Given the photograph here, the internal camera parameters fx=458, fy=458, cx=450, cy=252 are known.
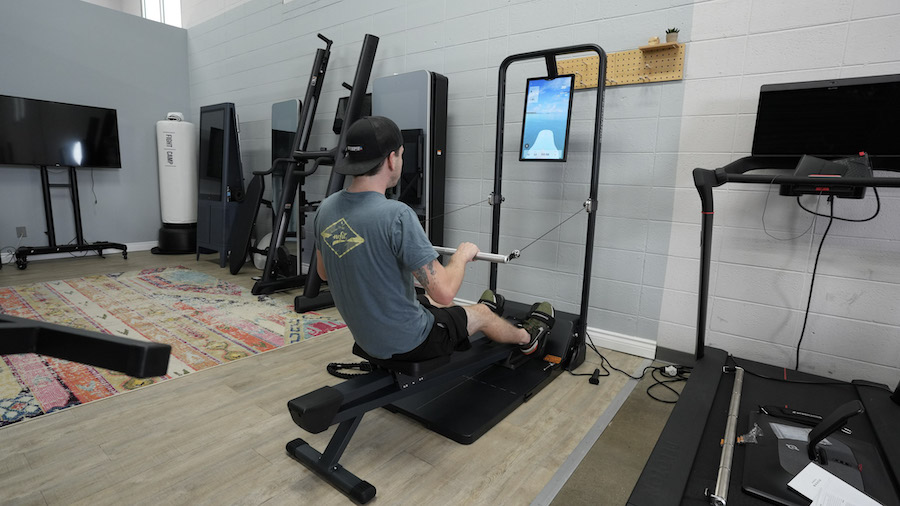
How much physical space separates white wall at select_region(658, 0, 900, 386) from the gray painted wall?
6.47 meters

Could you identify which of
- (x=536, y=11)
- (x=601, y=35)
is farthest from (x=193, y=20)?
(x=601, y=35)

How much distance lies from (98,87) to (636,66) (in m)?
6.25

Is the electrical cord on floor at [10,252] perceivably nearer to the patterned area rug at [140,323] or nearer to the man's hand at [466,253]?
the patterned area rug at [140,323]

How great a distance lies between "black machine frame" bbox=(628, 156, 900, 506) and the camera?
1.50m

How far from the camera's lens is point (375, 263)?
5.52 ft

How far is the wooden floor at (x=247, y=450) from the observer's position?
1669 mm

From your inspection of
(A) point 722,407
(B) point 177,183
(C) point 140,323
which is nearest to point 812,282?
(A) point 722,407


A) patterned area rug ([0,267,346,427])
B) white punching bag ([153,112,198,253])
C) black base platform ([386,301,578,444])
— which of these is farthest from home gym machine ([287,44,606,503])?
white punching bag ([153,112,198,253])

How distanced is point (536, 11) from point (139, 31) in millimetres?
5548

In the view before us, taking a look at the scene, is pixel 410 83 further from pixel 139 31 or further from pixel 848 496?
pixel 139 31

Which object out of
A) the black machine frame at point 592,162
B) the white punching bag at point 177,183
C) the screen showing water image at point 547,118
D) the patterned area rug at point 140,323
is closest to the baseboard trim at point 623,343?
the black machine frame at point 592,162

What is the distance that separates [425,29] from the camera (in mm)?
3752

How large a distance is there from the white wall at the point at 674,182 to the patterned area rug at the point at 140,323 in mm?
1635

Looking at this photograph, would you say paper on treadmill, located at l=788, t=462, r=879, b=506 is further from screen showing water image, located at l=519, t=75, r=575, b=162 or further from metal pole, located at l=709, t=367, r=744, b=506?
screen showing water image, located at l=519, t=75, r=575, b=162
